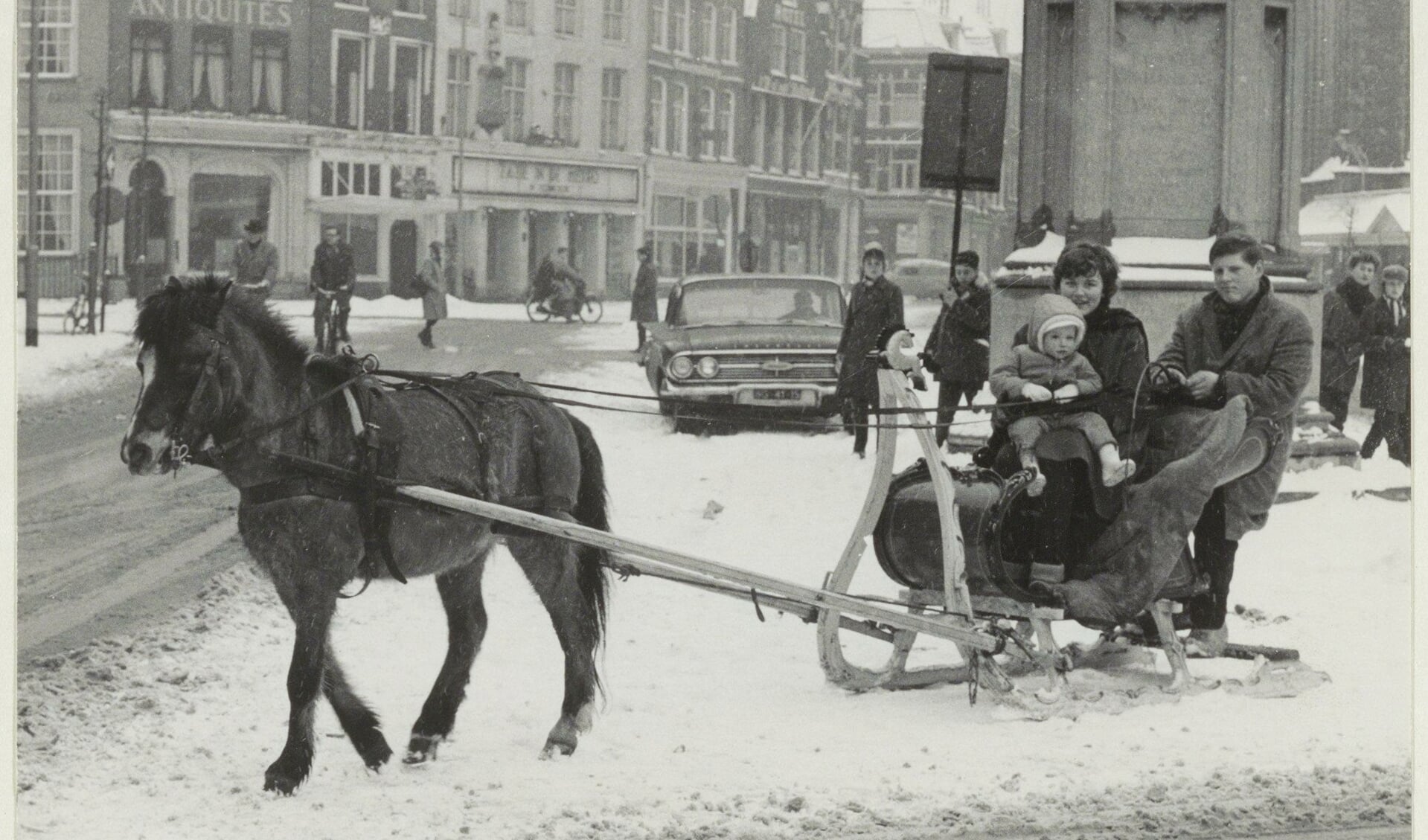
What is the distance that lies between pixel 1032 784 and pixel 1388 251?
3.19 meters

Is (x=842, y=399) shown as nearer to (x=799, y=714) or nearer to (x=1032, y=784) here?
(x=799, y=714)

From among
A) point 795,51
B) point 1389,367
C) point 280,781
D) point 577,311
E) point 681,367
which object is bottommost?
point 280,781

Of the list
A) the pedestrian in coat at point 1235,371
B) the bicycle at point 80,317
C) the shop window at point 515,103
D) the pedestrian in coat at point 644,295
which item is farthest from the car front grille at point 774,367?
the bicycle at point 80,317

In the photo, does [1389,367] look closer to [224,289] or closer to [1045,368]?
[1045,368]

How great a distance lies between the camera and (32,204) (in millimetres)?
5875

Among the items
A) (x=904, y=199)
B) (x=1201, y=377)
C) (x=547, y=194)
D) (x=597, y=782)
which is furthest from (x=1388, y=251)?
(x=597, y=782)

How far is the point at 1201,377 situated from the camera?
6.25 metres

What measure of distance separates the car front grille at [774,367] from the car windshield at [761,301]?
0.86 ft

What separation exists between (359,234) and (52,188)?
1.32 meters

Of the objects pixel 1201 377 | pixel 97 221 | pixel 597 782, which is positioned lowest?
pixel 597 782

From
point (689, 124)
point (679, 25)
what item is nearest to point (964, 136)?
point (689, 124)

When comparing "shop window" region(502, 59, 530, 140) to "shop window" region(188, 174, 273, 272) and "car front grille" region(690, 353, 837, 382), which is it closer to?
"shop window" region(188, 174, 273, 272)

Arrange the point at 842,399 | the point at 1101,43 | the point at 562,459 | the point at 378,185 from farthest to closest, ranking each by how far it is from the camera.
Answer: the point at 1101,43 → the point at 842,399 → the point at 378,185 → the point at 562,459

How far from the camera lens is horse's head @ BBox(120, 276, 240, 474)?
4.97 meters
